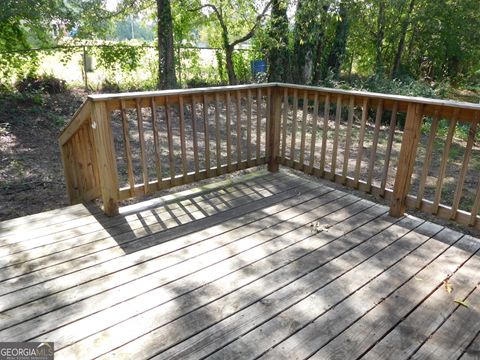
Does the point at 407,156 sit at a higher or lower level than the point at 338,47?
lower

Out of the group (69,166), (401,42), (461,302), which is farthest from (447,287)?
(401,42)

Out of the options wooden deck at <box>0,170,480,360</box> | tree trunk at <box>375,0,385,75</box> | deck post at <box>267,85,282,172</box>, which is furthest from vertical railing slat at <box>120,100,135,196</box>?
tree trunk at <box>375,0,385,75</box>

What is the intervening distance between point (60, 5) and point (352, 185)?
6239 millimetres

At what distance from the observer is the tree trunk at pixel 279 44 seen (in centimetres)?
816

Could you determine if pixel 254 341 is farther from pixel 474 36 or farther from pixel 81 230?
pixel 474 36

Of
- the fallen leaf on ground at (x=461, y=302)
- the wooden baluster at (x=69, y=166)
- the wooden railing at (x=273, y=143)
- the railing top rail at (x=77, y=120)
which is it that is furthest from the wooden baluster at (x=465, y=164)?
the wooden baluster at (x=69, y=166)

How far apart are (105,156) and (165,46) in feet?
17.8

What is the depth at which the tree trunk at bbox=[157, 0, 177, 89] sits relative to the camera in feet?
24.0

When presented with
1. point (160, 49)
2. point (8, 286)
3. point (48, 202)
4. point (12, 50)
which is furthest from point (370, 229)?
point (12, 50)

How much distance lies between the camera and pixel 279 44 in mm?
8594

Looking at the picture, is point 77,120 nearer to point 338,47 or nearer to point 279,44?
point 279,44

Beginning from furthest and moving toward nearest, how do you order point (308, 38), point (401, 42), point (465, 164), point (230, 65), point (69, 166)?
point (401, 42) → point (230, 65) → point (308, 38) → point (69, 166) → point (465, 164)

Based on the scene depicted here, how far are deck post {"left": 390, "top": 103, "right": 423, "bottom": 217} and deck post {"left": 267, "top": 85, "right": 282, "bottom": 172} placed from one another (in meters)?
1.42

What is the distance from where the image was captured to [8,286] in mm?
2254
